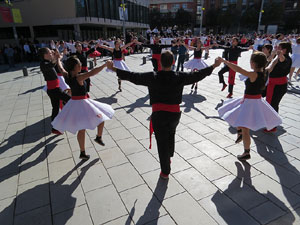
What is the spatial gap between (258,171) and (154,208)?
2.12m

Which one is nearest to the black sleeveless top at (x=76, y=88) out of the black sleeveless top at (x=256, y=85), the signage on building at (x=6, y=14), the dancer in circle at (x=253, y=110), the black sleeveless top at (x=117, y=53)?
the dancer in circle at (x=253, y=110)

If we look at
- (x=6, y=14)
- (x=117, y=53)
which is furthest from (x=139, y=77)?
(x=6, y=14)

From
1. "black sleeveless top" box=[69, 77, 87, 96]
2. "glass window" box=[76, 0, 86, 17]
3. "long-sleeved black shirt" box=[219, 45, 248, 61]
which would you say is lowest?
"black sleeveless top" box=[69, 77, 87, 96]

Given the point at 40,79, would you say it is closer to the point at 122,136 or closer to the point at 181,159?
the point at 122,136

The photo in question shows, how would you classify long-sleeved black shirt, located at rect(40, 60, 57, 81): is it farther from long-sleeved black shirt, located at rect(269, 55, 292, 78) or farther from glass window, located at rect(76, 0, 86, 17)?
glass window, located at rect(76, 0, 86, 17)

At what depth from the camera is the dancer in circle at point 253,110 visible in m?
3.75

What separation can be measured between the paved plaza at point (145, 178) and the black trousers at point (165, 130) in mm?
520

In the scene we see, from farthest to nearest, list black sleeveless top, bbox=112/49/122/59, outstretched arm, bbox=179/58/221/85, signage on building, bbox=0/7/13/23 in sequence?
signage on building, bbox=0/7/13/23 → black sleeveless top, bbox=112/49/122/59 → outstretched arm, bbox=179/58/221/85

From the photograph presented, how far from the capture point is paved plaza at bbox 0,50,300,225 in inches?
118

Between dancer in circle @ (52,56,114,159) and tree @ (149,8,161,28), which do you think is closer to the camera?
dancer in circle @ (52,56,114,159)

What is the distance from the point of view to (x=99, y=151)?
472cm

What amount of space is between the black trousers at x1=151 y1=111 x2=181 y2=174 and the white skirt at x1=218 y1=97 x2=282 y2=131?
129 cm

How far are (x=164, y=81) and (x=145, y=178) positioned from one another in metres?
1.81

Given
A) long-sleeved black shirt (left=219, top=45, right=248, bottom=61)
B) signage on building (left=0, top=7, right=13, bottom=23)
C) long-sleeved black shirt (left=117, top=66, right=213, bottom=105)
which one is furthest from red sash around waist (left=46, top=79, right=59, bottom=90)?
signage on building (left=0, top=7, right=13, bottom=23)
